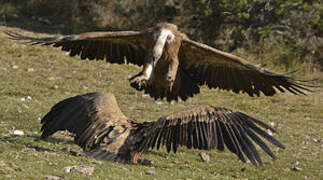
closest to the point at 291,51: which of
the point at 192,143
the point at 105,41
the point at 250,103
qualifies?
the point at 250,103

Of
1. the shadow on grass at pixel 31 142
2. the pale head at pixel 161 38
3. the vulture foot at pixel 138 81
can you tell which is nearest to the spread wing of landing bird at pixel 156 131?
the shadow on grass at pixel 31 142

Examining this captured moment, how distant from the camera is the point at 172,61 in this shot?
746 centimetres

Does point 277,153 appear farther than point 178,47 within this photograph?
Yes

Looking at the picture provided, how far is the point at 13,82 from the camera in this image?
38.0 feet

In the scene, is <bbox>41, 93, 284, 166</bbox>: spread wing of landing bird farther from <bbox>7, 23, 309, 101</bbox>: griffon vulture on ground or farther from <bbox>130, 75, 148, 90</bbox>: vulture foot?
<bbox>7, 23, 309, 101</bbox>: griffon vulture on ground

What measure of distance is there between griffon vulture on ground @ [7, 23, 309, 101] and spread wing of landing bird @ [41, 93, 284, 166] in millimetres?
1000

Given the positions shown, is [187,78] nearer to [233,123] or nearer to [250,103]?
[233,123]

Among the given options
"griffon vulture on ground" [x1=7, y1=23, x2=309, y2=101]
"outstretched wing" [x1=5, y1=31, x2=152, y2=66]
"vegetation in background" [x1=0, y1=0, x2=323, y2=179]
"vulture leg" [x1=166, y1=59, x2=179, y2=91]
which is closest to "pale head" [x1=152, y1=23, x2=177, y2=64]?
"griffon vulture on ground" [x1=7, y1=23, x2=309, y2=101]

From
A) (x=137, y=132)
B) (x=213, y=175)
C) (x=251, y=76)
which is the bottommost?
(x=213, y=175)

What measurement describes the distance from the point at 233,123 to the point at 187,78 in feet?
9.84

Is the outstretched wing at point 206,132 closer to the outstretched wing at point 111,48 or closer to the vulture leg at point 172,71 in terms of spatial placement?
the vulture leg at point 172,71

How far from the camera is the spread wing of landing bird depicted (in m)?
5.12

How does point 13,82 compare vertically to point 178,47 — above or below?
below

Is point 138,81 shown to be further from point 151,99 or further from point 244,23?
point 244,23
